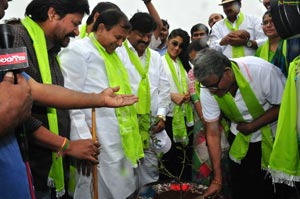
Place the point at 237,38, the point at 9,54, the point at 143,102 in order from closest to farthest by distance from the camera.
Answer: the point at 9,54
the point at 143,102
the point at 237,38

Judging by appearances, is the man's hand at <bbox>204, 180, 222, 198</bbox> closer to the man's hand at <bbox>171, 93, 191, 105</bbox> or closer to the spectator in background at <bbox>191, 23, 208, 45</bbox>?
the man's hand at <bbox>171, 93, 191, 105</bbox>

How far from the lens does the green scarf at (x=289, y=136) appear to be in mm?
1925

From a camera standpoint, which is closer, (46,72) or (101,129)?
(46,72)

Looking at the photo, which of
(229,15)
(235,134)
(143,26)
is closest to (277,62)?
(235,134)

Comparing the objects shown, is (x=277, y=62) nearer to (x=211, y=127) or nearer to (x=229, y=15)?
(x=211, y=127)

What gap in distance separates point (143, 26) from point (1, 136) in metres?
1.90

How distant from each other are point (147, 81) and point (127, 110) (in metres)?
0.50

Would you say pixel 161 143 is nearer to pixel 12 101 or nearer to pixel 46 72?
pixel 46 72

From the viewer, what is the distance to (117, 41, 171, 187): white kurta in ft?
8.66

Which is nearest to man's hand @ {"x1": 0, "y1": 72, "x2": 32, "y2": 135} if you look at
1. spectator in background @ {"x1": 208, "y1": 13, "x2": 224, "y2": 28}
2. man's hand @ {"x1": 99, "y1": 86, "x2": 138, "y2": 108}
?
man's hand @ {"x1": 99, "y1": 86, "x2": 138, "y2": 108}

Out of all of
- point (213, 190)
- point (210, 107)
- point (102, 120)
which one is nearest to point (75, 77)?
point (102, 120)

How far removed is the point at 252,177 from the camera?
242cm

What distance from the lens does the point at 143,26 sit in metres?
2.86

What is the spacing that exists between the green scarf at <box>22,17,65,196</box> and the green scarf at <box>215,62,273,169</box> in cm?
105
